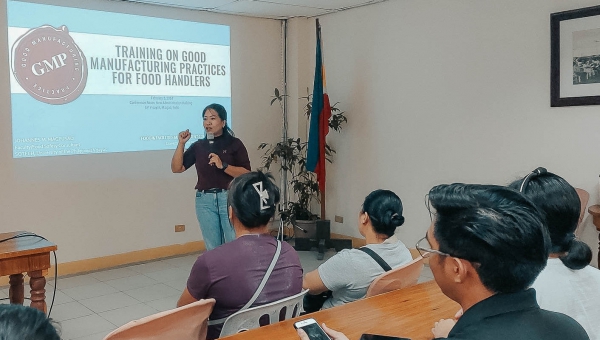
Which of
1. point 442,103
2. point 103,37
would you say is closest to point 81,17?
point 103,37

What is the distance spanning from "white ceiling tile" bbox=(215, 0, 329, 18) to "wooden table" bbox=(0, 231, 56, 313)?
10.3 feet

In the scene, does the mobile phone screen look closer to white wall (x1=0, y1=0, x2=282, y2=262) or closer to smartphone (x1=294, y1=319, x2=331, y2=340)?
smartphone (x1=294, y1=319, x2=331, y2=340)

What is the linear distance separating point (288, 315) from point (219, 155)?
235 centimetres

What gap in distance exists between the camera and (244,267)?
1.86m

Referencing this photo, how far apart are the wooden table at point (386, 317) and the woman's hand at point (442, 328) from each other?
3 cm

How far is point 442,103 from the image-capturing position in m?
4.77

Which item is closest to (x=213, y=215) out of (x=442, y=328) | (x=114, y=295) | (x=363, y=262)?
(x=114, y=295)

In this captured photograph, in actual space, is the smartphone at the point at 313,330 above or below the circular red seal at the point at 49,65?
below

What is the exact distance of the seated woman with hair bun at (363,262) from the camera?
6.84ft

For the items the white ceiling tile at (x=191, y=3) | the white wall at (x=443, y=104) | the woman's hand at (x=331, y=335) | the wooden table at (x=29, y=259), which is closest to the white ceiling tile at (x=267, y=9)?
the white ceiling tile at (x=191, y=3)

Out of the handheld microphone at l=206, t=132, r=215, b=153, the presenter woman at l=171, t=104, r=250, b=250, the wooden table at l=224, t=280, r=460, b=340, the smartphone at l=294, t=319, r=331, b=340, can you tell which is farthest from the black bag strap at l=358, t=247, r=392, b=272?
the handheld microphone at l=206, t=132, r=215, b=153

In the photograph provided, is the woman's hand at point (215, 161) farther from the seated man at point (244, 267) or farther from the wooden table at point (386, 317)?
the wooden table at point (386, 317)

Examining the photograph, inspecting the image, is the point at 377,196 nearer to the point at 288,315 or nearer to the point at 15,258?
the point at 288,315

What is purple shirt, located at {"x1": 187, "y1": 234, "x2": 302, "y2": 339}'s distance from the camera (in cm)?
182
